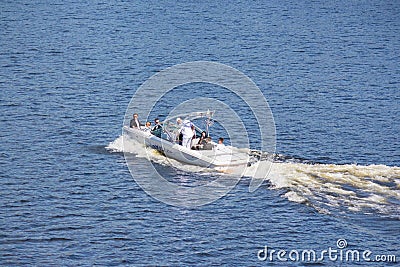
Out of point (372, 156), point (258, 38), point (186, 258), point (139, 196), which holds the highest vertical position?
point (258, 38)

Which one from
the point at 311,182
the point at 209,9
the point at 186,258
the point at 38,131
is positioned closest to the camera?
the point at 186,258

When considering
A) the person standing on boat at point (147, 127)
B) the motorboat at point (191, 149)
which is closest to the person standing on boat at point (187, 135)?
the motorboat at point (191, 149)

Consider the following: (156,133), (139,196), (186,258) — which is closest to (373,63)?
(156,133)

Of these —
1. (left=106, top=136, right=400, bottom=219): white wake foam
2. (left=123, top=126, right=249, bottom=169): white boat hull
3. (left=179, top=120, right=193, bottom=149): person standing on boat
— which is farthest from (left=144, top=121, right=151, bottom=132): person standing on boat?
(left=106, top=136, right=400, bottom=219): white wake foam

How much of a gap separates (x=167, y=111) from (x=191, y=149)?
1267 centimetres

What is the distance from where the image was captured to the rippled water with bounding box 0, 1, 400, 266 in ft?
138

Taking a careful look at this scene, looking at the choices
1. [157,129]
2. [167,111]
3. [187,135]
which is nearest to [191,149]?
[187,135]

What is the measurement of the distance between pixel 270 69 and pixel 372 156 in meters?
25.6

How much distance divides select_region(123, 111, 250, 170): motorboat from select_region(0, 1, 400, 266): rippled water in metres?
1.15

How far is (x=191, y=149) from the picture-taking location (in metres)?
53.0

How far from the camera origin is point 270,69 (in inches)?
3093

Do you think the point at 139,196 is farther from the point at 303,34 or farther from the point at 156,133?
the point at 303,34

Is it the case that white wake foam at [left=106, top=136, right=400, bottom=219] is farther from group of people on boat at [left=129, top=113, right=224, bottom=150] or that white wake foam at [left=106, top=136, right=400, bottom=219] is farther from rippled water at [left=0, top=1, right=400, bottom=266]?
group of people on boat at [left=129, top=113, right=224, bottom=150]

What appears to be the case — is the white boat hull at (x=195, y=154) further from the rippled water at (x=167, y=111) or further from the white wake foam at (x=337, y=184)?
the rippled water at (x=167, y=111)
